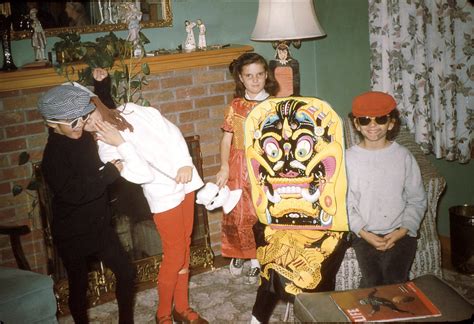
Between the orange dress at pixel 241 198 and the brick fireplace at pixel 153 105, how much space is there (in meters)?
0.44

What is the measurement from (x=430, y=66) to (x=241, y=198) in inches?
51.7

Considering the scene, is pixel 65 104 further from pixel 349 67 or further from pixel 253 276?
pixel 349 67

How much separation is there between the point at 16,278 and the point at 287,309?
1249 mm

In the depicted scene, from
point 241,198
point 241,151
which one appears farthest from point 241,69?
point 241,198

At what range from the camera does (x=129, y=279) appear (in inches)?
91.7

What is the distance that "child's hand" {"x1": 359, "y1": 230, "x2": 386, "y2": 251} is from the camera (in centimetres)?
222

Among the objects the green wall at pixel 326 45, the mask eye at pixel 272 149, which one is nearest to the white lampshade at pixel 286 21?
the green wall at pixel 326 45

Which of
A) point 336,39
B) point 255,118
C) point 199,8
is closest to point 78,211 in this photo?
point 255,118

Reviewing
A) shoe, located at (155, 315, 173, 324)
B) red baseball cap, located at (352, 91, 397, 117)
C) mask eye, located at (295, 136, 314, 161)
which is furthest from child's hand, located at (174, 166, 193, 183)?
red baseball cap, located at (352, 91, 397, 117)

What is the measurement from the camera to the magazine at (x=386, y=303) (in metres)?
1.78

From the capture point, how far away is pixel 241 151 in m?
2.82

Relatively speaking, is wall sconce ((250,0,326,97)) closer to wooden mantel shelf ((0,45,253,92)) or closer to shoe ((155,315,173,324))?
wooden mantel shelf ((0,45,253,92))

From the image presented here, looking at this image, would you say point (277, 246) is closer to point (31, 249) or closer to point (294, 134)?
point (294, 134)

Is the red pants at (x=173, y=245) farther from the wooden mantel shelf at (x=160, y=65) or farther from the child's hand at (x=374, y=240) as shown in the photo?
the wooden mantel shelf at (x=160, y=65)
